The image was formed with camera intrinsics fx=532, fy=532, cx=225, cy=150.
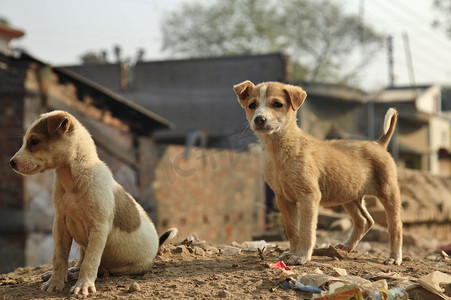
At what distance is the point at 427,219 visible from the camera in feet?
43.7

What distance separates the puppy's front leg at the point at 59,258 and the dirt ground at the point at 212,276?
0.25ft

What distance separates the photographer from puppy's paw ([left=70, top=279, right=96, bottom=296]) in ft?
13.4

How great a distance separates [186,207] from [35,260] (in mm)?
4344

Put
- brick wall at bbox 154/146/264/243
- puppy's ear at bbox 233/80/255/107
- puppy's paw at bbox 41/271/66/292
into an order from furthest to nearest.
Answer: brick wall at bbox 154/146/264/243, puppy's ear at bbox 233/80/255/107, puppy's paw at bbox 41/271/66/292

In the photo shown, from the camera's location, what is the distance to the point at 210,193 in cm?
1421

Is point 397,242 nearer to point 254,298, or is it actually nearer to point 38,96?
point 254,298

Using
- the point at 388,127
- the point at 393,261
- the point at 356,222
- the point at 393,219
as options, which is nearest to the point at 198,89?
the point at 388,127

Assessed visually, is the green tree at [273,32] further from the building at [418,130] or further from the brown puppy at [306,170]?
the brown puppy at [306,170]

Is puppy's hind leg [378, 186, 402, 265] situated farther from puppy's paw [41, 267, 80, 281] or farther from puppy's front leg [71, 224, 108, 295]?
puppy's paw [41, 267, 80, 281]

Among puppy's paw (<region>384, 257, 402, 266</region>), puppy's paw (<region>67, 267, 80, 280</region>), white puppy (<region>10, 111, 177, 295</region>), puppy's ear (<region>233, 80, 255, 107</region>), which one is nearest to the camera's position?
white puppy (<region>10, 111, 177, 295</region>)

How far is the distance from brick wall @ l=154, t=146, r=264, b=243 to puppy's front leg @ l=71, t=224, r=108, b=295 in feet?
26.0

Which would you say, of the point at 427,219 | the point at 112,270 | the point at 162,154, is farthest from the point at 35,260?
the point at 427,219

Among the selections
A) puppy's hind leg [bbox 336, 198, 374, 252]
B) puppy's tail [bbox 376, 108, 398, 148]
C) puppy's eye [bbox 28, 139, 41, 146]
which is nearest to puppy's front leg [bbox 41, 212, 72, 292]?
puppy's eye [bbox 28, 139, 41, 146]

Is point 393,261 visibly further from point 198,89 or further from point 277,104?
point 198,89
